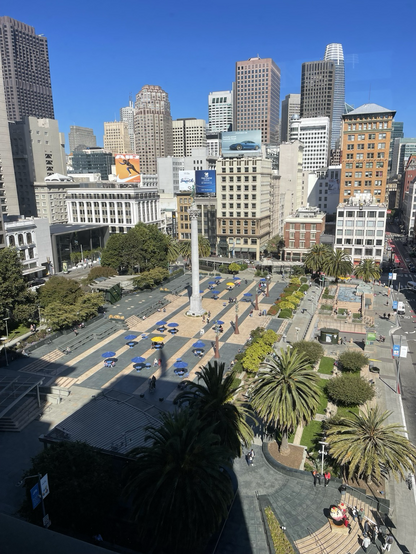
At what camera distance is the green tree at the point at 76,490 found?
2453 centimetres

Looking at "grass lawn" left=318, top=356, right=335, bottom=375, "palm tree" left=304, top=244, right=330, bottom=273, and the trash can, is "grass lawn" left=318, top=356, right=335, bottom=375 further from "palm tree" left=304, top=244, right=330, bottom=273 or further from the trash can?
"palm tree" left=304, top=244, right=330, bottom=273

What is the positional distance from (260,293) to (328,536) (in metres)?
58.9

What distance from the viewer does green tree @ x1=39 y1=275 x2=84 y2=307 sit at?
6217cm

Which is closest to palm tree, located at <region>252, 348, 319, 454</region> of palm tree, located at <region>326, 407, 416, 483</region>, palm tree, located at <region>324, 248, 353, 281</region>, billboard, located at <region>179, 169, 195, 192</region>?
palm tree, located at <region>326, 407, 416, 483</region>

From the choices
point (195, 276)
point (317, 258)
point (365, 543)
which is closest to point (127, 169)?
point (317, 258)

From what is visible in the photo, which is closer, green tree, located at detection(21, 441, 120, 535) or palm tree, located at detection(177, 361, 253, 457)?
green tree, located at detection(21, 441, 120, 535)

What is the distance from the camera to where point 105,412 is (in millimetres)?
36344

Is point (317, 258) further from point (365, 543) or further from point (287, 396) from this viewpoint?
point (365, 543)

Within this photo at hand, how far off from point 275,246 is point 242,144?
32.0 metres

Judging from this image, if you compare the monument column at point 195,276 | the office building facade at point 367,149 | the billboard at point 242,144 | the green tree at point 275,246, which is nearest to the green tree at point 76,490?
the monument column at point 195,276

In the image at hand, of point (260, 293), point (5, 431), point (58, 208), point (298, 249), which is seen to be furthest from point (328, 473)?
point (58, 208)

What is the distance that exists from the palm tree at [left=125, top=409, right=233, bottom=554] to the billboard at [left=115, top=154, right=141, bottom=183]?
376 ft

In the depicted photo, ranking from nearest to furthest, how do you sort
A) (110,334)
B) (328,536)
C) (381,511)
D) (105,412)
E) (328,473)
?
1. (328,536)
2. (381,511)
3. (328,473)
4. (105,412)
5. (110,334)

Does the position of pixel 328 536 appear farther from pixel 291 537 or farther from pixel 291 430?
pixel 291 430
